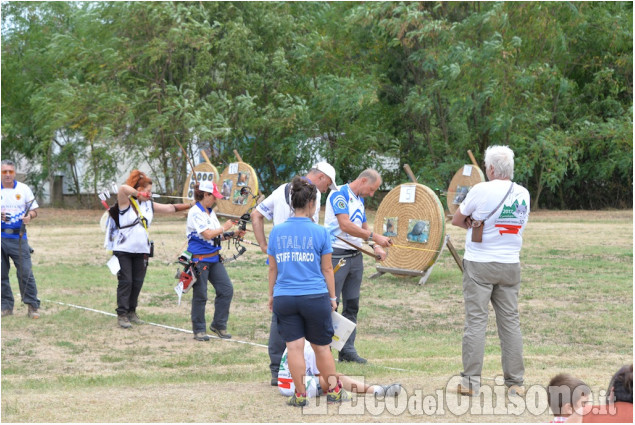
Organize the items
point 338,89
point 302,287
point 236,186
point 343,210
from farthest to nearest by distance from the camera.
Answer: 1. point 338,89
2. point 236,186
3. point 343,210
4. point 302,287

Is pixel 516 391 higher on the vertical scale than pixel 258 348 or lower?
higher

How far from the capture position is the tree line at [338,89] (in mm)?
26281

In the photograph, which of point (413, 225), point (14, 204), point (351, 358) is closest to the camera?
point (351, 358)

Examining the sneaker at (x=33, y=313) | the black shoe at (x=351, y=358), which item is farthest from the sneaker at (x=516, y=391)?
the sneaker at (x=33, y=313)

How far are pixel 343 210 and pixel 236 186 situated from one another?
580 inches

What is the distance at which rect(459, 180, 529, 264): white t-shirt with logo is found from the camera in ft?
17.4

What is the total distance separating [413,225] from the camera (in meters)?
12.0

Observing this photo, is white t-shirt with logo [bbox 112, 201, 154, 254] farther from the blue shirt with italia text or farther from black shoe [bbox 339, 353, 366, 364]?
the blue shirt with italia text

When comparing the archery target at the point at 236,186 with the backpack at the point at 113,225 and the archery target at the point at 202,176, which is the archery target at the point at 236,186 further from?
the backpack at the point at 113,225

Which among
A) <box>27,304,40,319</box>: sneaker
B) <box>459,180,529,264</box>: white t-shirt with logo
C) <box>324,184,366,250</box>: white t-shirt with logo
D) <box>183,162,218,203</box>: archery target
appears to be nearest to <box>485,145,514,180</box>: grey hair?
<box>459,180,529,264</box>: white t-shirt with logo

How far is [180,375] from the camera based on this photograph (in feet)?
20.7

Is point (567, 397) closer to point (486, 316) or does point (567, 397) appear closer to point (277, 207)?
point (486, 316)

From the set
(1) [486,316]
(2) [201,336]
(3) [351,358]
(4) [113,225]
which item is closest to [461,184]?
(4) [113,225]

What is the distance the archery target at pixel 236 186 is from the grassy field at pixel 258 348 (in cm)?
604
